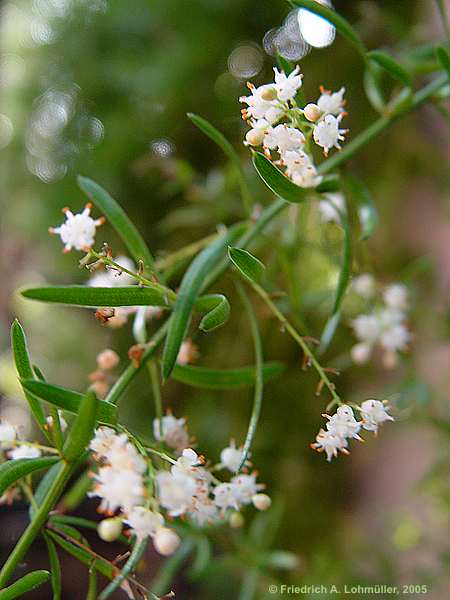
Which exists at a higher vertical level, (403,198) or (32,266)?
(403,198)

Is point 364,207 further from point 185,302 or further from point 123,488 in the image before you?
point 123,488

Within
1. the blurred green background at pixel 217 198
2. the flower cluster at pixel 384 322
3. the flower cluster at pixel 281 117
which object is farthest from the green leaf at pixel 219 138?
the blurred green background at pixel 217 198

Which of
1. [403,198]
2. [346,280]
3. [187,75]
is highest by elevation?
[403,198]

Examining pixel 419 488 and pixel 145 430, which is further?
pixel 145 430

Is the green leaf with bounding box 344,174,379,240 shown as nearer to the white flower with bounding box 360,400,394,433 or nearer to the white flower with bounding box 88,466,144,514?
the white flower with bounding box 360,400,394,433

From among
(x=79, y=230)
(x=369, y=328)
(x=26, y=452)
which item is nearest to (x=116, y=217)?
(x=79, y=230)

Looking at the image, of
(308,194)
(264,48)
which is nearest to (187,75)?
(264,48)

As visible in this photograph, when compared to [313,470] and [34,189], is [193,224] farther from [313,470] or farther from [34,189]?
[313,470]
